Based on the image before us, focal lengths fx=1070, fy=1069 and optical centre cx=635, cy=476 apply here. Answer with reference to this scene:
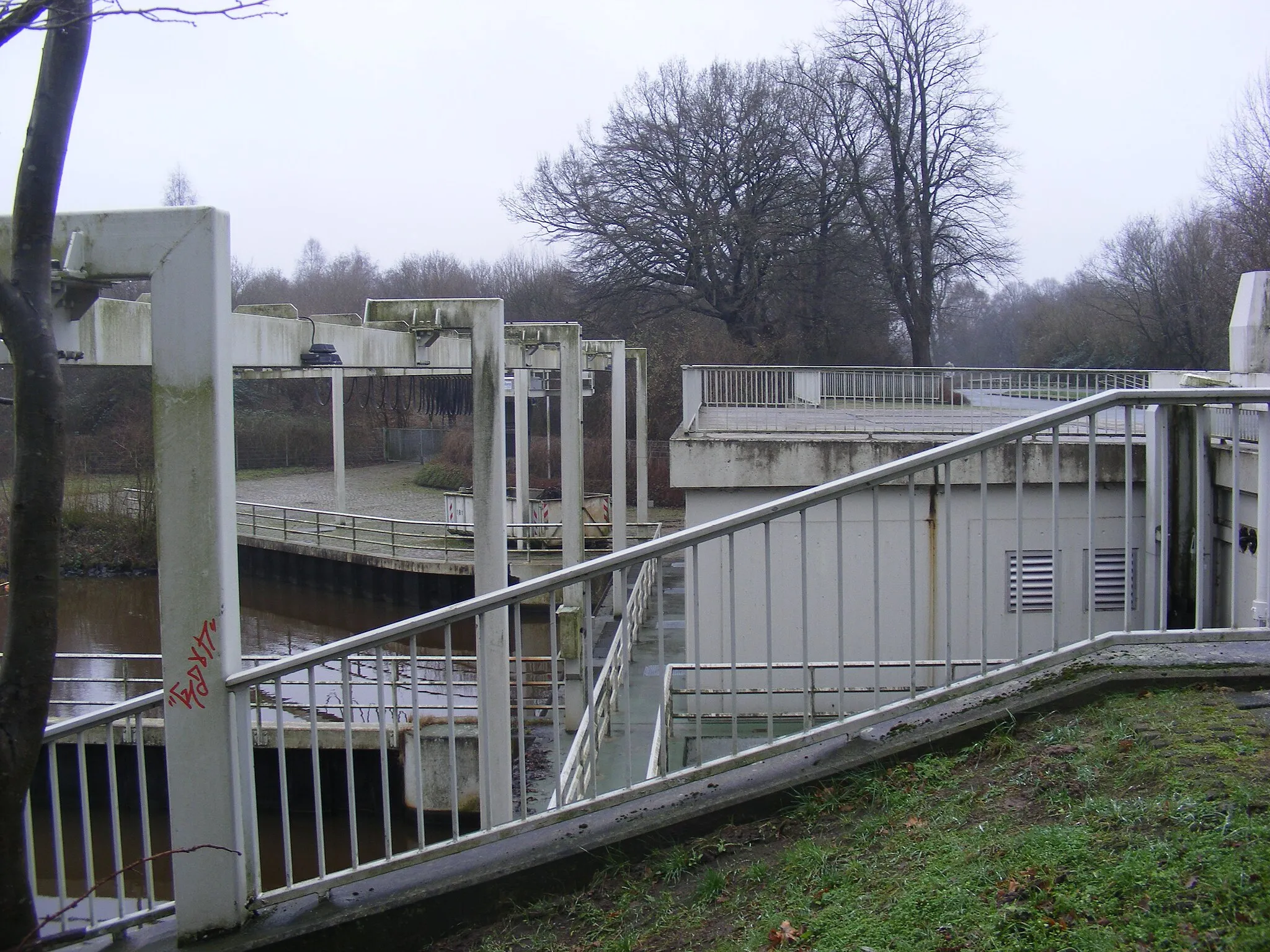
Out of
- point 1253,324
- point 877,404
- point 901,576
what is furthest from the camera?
point 877,404

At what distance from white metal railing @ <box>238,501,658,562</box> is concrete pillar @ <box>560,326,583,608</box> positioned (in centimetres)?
743

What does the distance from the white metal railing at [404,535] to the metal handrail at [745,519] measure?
16240 mm

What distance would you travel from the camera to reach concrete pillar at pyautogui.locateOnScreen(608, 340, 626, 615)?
50.4 feet

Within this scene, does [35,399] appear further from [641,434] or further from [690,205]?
[690,205]

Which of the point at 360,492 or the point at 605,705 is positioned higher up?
the point at 360,492

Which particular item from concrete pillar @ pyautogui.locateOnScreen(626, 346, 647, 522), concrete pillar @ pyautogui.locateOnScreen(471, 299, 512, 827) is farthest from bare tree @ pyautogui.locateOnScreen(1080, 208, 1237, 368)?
concrete pillar @ pyautogui.locateOnScreen(471, 299, 512, 827)

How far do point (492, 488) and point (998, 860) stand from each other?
490cm

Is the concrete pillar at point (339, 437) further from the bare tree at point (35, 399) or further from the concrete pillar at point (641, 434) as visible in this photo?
the bare tree at point (35, 399)

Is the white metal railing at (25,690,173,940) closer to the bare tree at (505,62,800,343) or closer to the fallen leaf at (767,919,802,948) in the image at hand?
the fallen leaf at (767,919,802,948)

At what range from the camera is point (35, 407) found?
10.3 ft

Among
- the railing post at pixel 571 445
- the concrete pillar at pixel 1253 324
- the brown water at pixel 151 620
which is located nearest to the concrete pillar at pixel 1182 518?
the concrete pillar at pixel 1253 324

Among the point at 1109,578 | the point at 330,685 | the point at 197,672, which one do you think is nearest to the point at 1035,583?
the point at 1109,578

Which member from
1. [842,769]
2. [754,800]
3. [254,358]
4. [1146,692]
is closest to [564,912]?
[754,800]

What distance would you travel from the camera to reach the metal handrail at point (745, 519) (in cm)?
329
